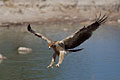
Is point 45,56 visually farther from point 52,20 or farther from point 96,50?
point 52,20

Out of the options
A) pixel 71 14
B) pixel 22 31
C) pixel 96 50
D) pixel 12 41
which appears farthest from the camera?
pixel 71 14

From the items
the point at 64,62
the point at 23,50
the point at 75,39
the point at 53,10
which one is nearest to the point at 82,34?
the point at 75,39

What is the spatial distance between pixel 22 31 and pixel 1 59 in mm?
8669

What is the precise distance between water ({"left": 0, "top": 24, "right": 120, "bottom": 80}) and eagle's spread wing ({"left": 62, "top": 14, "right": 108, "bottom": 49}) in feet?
10.5

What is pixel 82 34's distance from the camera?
12.3 meters

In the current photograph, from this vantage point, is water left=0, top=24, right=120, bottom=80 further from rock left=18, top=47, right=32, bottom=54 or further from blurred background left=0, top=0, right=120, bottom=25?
blurred background left=0, top=0, right=120, bottom=25

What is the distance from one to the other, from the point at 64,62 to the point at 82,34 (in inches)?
248

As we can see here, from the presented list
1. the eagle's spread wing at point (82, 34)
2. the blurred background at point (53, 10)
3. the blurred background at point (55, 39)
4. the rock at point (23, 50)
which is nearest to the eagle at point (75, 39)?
the eagle's spread wing at point (82, 34)

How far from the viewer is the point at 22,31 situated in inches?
1089

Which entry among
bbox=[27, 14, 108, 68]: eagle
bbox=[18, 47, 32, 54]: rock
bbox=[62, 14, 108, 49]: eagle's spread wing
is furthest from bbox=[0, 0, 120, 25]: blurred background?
bbox=[62, 14, 108, 49]: eagle's spread wing

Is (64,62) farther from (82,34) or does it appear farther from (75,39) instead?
(82,34)

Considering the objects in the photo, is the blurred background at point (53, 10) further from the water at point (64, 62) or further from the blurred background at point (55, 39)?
the water at point (64, 62)

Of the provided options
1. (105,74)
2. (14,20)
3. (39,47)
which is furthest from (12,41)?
(105,74)

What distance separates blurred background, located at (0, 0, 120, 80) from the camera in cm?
1683
